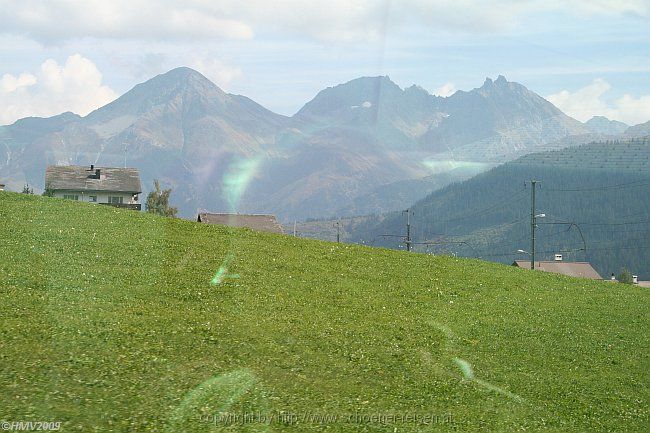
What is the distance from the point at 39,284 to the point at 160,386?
9708mm

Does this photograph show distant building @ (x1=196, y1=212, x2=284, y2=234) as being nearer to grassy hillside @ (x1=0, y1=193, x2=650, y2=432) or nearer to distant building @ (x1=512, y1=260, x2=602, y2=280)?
grassy hillside @ (x1=0, y1=193, x2=650, y2=432)

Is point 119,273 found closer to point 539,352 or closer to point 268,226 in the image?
point 539,352

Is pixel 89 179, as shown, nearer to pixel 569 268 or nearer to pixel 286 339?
pixel 569 268

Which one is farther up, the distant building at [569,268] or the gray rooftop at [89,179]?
the gray rooftop at [89,179]

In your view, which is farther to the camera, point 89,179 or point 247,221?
point 89,179

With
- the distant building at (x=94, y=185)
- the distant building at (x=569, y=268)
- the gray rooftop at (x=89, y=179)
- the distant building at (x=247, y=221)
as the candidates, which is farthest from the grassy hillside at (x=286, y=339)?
the distant building at (x=569, y=268)

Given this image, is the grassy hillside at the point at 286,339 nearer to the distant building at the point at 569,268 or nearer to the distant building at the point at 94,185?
the distant building at the point at 94,185

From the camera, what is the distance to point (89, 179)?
347 ft

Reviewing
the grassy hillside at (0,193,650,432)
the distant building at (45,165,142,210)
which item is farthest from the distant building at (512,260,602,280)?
the grassy hillside at (0,193,650,432)

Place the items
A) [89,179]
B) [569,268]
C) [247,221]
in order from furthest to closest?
[569,268] < [89,179] < [247,221]

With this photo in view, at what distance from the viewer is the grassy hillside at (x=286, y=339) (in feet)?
57.3

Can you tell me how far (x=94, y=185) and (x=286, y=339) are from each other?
8754 centimetres

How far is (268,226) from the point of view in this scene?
90.6 m

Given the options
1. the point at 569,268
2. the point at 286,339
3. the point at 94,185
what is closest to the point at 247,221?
the point at 94,185
